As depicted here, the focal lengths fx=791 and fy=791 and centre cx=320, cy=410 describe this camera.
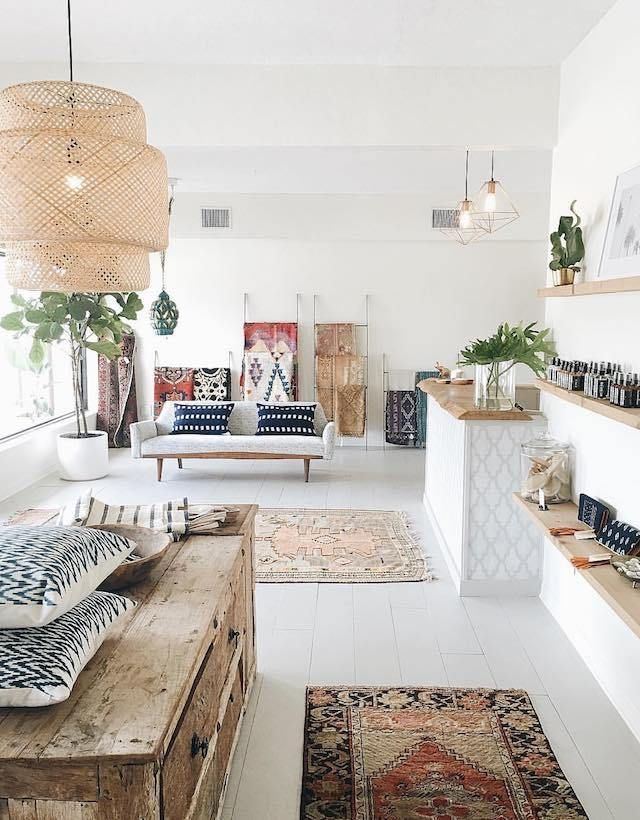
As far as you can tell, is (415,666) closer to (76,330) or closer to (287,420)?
(287,420)

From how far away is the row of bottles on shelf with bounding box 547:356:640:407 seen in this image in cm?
266

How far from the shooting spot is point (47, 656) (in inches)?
61.3

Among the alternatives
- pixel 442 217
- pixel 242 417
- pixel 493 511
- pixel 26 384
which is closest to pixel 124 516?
pixel 493 511

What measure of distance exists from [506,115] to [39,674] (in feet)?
12.4

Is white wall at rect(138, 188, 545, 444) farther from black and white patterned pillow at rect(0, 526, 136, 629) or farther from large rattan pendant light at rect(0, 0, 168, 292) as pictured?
black and white patterned pillow at rect(0, 526, 136, 629)

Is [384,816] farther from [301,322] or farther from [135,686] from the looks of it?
[301,322]

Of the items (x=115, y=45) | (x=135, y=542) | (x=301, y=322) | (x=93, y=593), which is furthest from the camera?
(x=301, y=322)

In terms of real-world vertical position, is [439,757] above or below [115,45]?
below

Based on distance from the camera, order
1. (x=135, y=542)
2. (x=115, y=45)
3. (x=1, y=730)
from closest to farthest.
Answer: (x=1, y=730) < (x=135, y=542) < (x=115, y=45)

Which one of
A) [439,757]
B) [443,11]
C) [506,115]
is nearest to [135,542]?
[439,757]

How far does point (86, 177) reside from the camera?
1.95m

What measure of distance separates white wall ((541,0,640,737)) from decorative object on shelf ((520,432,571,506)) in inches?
2.8

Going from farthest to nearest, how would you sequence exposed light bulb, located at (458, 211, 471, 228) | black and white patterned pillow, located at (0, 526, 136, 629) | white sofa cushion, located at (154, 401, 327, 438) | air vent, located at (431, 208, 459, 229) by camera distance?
air vent, located at (431, 208, 459, 229) < white sofa cushion, located at (154, 401, 327, 438) < exposed light bulb, located at (458, 211, 471, 228) < black and white patterned pillow, located at (0, 526, 136, 629)

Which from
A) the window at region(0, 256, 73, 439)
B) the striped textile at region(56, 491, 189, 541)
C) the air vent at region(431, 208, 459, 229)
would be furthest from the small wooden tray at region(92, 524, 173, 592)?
the air vent at region(431, 208, 459, 229)
